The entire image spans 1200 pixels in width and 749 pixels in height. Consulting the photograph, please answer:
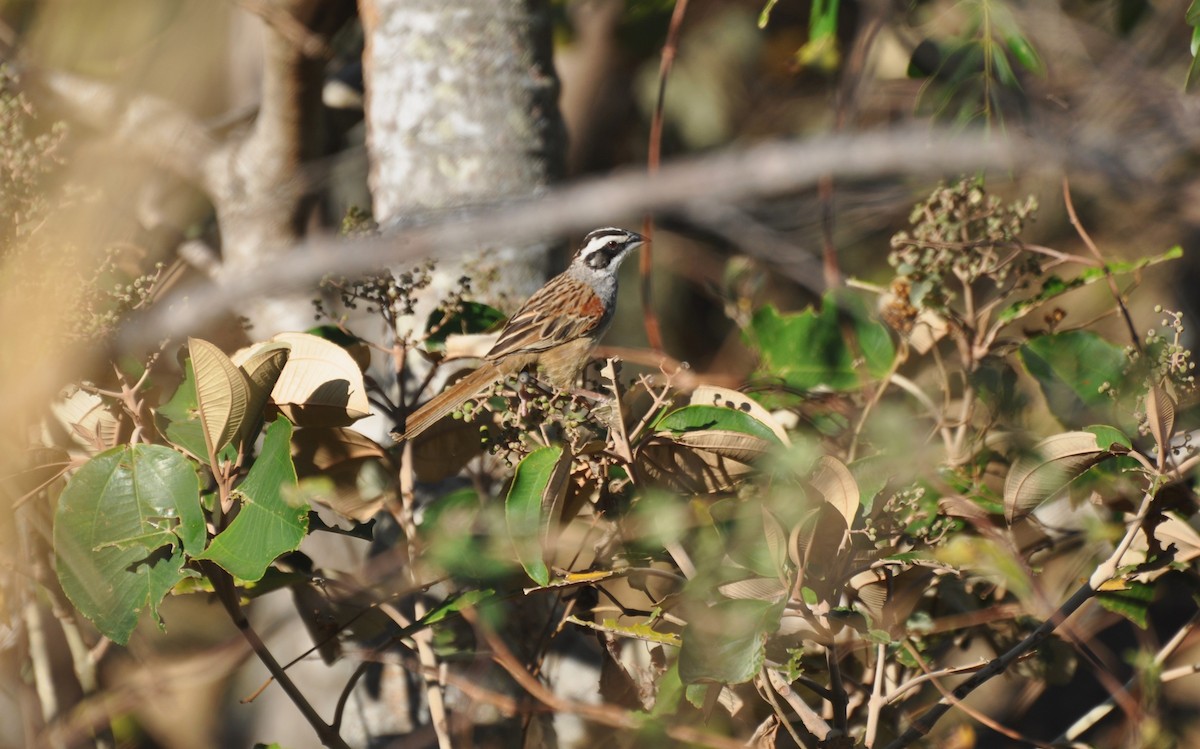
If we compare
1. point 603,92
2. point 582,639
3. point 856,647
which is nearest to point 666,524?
point 856,647

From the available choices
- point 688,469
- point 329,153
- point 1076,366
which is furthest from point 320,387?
point 329,153

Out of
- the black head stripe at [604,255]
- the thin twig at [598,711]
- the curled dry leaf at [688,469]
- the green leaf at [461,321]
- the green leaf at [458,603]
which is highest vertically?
the green leaf at [461,321]

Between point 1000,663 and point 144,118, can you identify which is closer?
point 1000,663

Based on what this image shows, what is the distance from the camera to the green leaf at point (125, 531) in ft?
4.97

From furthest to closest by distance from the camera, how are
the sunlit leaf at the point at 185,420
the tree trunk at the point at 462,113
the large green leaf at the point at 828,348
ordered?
the tree trunk at the point at 462,113 < the large green leaf at the point at 828,348 < the sunlit leaf at the point at 185,420

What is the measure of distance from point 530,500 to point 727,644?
1.15 feet

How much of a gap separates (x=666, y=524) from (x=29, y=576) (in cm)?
114

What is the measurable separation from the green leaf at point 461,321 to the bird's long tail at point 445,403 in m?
0.09

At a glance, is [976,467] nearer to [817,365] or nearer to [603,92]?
[817,365]

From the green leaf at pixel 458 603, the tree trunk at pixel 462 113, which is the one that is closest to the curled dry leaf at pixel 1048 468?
the green leaf at pixel 458 603

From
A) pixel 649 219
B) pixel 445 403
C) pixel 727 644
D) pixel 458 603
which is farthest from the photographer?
pixel 649 219

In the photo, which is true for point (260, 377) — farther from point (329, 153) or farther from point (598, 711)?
point (329, 153)

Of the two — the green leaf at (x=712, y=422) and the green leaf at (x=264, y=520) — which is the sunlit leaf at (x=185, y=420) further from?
the green leaf at (x=712, y=422)

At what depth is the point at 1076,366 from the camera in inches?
77.4
